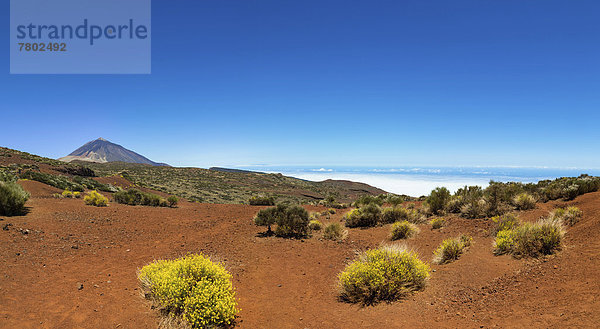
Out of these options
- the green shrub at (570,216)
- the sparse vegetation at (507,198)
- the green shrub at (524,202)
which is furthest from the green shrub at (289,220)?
the green shrub at (524,202)

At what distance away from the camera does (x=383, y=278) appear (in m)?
5.69

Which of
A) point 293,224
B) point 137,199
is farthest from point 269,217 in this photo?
point 137,199

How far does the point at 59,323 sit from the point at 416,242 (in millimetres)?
10000

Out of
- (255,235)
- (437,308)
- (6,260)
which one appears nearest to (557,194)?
(437,308)

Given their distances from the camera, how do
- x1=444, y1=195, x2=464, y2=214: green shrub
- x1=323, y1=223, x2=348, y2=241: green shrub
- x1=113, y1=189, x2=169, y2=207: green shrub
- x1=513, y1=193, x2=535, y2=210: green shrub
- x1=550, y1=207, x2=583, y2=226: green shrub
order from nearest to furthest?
x1=550, y1=207, x2=583, y2=226: green shrub, x1=323, y1=223, x2=348, y2=241: green shrub, x1=513, y1=193, x2=535, y2=210: green shrub, x1=444, y1=195, x2=464, y2=214: green shrub, x1=113, y1=189, x2=169, y2=207: green shrub

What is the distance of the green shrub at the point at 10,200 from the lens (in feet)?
34.1

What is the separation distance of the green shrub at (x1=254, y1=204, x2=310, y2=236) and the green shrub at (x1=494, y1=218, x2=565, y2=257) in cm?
670

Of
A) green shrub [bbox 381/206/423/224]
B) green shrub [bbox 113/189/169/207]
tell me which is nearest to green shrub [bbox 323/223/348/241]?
green shrub [bbox 381/206/423/224]

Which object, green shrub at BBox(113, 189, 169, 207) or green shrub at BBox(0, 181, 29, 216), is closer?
green shrub at BBox(0, 181, 29, 216)

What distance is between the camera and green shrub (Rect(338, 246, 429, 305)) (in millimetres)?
5711

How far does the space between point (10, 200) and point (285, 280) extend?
11.1 m

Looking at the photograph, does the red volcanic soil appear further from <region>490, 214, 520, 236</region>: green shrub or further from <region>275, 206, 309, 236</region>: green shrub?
<region>275, 206, 309, 236</region>: green shrub

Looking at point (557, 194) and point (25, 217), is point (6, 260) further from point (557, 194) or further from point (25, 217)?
point (557, 194)

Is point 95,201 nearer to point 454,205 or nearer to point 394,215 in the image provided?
point 394,215
